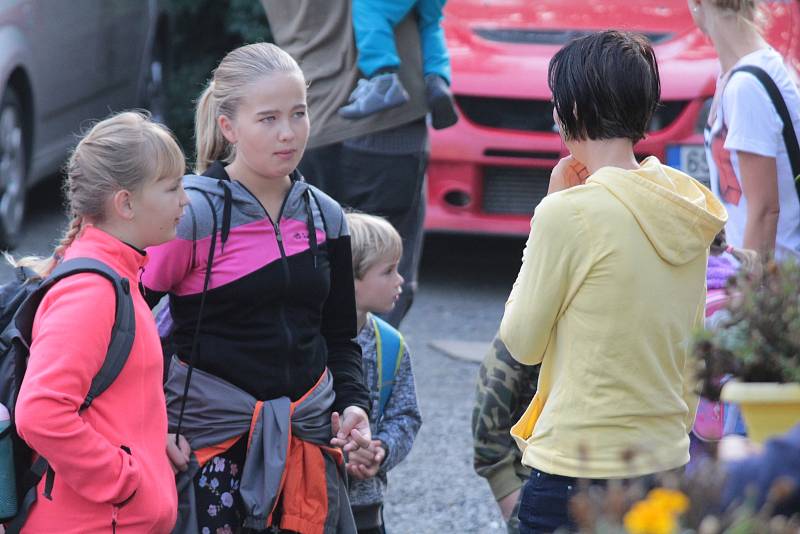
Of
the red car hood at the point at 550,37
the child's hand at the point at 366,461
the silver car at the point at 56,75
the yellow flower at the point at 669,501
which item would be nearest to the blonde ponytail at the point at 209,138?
the child's hand at the point at 366,461

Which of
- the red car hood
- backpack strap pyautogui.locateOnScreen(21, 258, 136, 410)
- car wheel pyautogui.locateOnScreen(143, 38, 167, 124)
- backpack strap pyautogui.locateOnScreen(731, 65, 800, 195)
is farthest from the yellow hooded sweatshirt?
car wheel pyautogui.locateOnScreen(143, 38, 167, 124)

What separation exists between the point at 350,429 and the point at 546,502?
0.58m

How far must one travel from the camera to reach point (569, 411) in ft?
9.05

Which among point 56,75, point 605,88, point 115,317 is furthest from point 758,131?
point 56,75

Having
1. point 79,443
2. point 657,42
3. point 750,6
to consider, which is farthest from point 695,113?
point 79,443

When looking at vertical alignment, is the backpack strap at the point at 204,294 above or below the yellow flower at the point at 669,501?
below

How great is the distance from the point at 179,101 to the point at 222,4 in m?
0.77

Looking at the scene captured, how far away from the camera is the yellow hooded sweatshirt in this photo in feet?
8.86

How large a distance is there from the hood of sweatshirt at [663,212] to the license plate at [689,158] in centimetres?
433

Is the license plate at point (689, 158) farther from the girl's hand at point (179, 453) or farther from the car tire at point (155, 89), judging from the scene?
the girl's hand at point (179, 453)

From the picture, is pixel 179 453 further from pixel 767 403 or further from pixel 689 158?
pixel 689 158

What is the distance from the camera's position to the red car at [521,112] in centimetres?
715

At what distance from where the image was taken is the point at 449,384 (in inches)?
242

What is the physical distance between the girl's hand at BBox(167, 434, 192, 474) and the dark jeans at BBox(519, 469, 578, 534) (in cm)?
74
